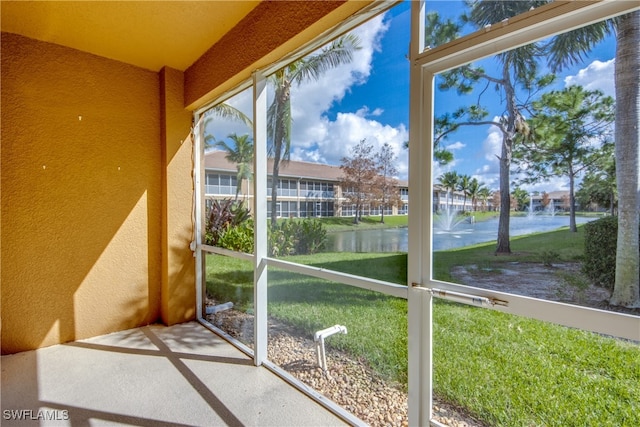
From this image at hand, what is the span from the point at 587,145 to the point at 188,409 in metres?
2.71

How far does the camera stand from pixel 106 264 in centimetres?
323

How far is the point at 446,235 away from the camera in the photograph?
159 centimetres

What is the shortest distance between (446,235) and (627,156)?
0.75 m

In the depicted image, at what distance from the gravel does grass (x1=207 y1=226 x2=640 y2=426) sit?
8 centimetres

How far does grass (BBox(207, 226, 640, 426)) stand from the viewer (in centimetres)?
119

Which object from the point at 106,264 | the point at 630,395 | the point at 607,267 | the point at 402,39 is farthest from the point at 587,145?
the point at 106,264

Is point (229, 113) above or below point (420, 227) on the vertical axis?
above

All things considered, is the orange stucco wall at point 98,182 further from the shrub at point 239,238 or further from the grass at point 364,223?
the grass at point 364,223

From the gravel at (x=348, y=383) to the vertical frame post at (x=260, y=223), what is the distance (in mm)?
129

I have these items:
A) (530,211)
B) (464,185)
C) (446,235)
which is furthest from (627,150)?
(446,235)

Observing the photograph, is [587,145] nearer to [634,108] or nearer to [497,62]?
[634,108]

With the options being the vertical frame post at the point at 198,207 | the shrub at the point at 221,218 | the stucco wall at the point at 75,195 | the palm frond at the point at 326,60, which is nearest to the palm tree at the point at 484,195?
the palm frond at the point at 326,60

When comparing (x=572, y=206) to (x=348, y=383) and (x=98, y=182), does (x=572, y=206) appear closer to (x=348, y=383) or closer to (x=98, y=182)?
(x=348, y=383)

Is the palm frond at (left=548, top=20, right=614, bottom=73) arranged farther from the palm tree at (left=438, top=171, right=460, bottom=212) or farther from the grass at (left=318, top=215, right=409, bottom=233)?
the grass at (left=318, top=215, right=409, bottom=233)
